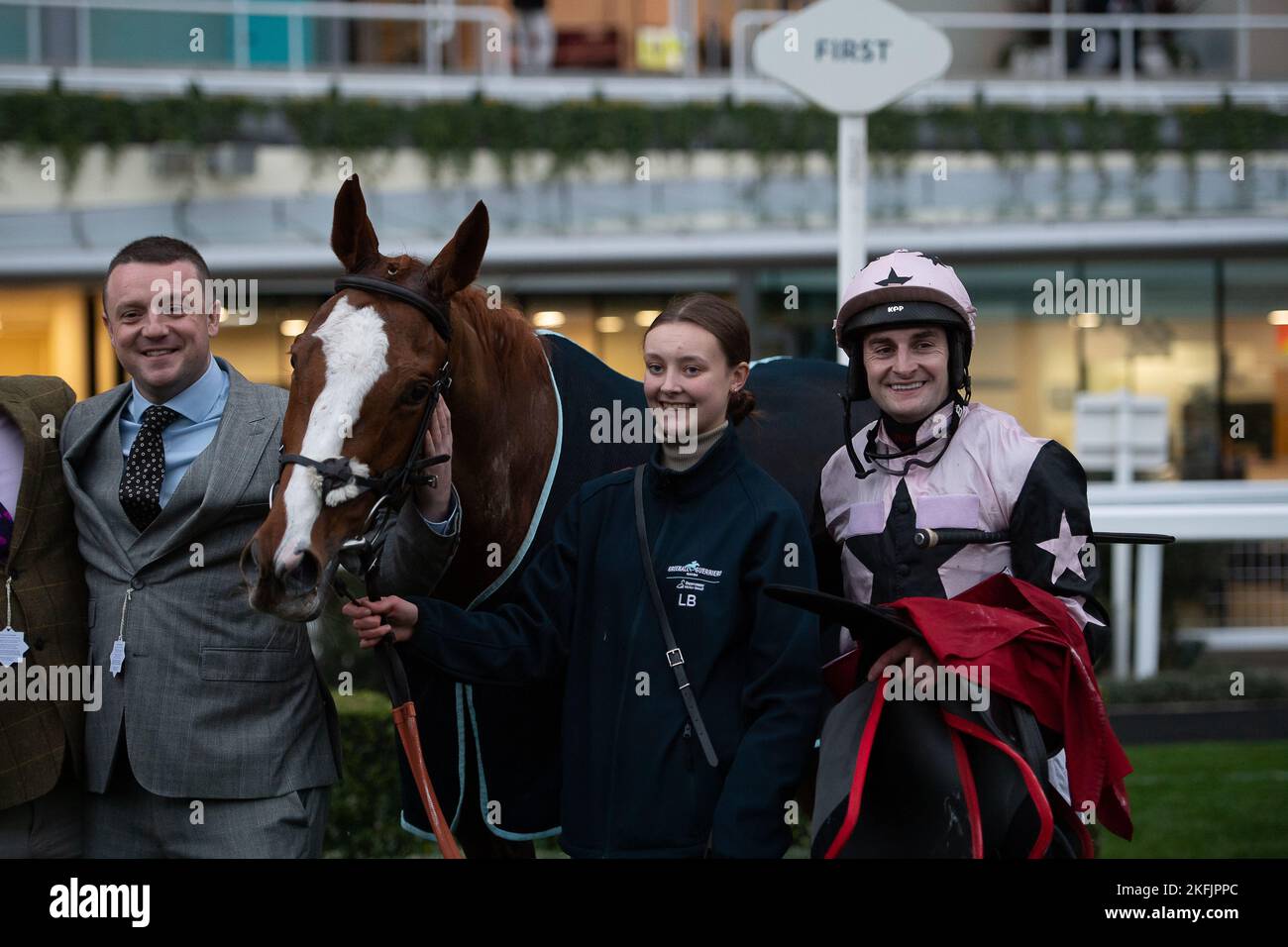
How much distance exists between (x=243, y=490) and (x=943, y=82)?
1033cm

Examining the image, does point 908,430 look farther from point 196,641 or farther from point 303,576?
point 196,641

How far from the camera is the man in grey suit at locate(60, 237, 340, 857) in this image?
8.05 ft

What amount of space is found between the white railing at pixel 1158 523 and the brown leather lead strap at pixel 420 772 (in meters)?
4.00

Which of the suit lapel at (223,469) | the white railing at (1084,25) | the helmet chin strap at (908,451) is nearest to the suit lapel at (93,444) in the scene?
the suit lapel at (223,469)

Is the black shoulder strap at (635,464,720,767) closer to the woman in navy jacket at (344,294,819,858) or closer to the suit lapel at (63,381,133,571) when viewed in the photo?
the woman in navy jacket at (344,294,819,858)

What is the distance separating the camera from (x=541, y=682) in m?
2.63

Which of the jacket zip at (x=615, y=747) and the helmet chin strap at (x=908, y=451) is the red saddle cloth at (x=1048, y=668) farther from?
the jacket zip at (x=615, y=747)

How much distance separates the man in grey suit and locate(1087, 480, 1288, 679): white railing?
13.6ft

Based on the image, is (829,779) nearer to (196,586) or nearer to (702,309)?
(702,309)

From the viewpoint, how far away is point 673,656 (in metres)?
2.26

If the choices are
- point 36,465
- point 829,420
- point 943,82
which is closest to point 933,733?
point 829,420

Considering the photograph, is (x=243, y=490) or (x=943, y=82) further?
(x=943, y=82)

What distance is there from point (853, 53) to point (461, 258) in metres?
2.73
